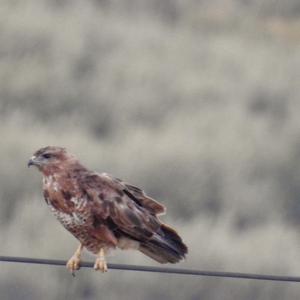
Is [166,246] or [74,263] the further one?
[74,263]

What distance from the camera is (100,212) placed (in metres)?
9.14

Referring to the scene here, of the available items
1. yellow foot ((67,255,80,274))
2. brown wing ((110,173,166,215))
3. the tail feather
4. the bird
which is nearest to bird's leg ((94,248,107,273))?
the bird

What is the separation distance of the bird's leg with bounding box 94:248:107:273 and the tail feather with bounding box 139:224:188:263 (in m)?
0.24

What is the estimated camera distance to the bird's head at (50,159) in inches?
362

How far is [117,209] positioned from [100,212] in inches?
3.8

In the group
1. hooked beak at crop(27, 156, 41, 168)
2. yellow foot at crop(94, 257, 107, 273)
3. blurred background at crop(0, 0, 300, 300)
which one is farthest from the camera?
blurred background at crop(0, 0, 300, 300)

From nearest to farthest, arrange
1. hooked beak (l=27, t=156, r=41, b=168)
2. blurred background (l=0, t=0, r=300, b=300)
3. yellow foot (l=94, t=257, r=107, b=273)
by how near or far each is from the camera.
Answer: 1. yellow foot (l=94, t=257, r=107, b=273)
2. hooked beak (l=27, t=156, r=41, b=168)
3. blurred background (l=0, t=0, r=300, b=300)

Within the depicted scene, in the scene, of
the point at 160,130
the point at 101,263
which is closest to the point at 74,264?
the point at 101,263

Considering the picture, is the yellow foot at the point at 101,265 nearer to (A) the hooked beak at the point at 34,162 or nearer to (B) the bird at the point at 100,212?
(B) the bird at the point at 100,212

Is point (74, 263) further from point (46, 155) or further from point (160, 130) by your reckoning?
point (160, 130)

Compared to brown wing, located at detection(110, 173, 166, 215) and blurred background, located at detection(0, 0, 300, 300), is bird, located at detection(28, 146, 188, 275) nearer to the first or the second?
brown wing, located at detection(110, 173, 166, 215)

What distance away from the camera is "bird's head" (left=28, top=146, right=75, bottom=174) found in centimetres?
920

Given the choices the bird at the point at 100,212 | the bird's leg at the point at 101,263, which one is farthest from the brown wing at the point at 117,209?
the bird's leg at the point at 101,263

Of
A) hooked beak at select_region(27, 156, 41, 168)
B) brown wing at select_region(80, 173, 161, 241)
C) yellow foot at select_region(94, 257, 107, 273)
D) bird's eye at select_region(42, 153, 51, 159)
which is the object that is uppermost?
bird's eye at select_region(42, 153, 51, 159)
